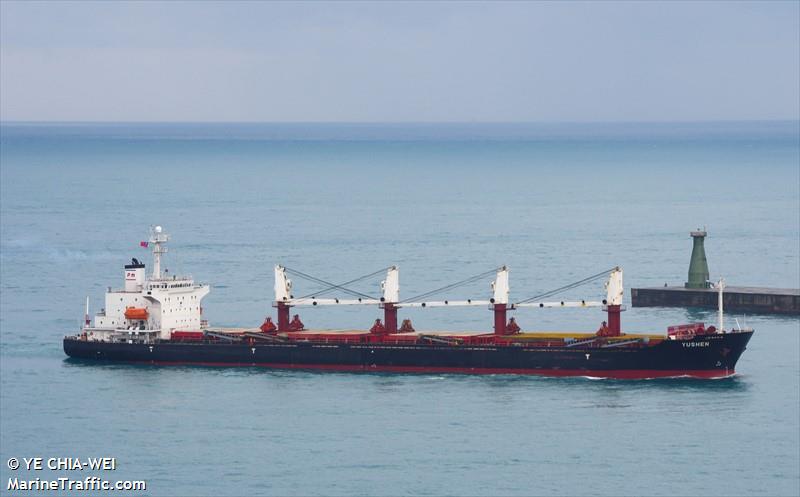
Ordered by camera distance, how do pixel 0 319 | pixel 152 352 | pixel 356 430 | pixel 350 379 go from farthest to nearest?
pixel 0 319, pixel 152 352, pixel 350 379, pixel 356 430

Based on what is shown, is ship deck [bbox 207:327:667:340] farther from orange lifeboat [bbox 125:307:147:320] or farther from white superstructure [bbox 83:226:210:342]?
orange lifeboat [bbox 125:307:147:320]

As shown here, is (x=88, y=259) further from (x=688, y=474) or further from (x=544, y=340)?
(x=688, y=474)

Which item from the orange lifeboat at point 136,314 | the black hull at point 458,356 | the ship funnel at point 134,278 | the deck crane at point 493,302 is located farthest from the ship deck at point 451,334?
the ship funnel at point 134,278

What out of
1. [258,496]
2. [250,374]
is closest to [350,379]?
[250,374]

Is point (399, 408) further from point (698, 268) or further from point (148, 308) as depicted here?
point (698, 268)

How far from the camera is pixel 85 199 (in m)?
193

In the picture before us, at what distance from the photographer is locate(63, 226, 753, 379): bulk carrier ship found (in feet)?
250

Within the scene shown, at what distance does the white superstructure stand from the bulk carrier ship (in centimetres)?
5

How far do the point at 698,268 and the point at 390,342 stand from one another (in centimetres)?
2770

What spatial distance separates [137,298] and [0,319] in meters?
12.6

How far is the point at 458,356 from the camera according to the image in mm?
78125

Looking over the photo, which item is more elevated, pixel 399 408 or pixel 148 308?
pixel 148 308

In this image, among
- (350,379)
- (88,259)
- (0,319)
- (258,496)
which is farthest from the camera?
(88,259)

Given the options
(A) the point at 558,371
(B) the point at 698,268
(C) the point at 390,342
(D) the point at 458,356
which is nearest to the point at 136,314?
(C) the point at 390,342
